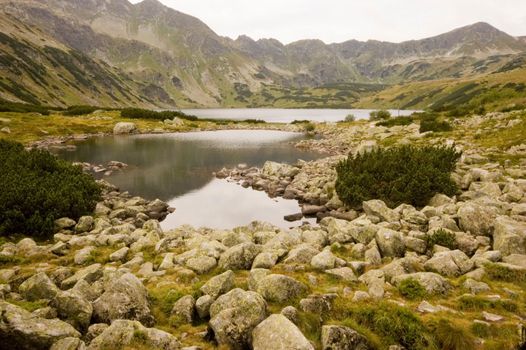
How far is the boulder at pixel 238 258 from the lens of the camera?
14766 mm

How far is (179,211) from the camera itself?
31422 millimetres

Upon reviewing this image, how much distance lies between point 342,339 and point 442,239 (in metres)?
9.73

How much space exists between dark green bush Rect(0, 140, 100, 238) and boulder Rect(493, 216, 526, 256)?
24.2 meters

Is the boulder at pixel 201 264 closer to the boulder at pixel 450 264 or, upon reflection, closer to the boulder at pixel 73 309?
the boulder at pixel 73 309

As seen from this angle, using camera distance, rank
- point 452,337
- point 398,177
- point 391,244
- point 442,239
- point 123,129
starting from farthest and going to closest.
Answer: point 123,129 → point 398,177 → point 442,239 → point 391,244 → point 452,337

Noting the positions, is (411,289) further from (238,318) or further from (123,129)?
(123,129)

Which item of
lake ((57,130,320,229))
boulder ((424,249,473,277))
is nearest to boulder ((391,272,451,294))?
boulder ((424,249,473,277))

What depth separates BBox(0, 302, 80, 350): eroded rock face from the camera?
7.70 metres

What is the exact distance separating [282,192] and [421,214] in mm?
19026

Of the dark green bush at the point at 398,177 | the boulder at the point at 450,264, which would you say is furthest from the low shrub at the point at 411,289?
the dark green bush at the point at 398,177

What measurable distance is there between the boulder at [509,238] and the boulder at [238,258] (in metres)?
10.9

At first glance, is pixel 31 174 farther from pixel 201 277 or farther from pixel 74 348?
pixel 74 348

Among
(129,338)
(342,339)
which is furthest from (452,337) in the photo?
(129,338)

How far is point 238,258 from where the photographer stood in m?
14.9
